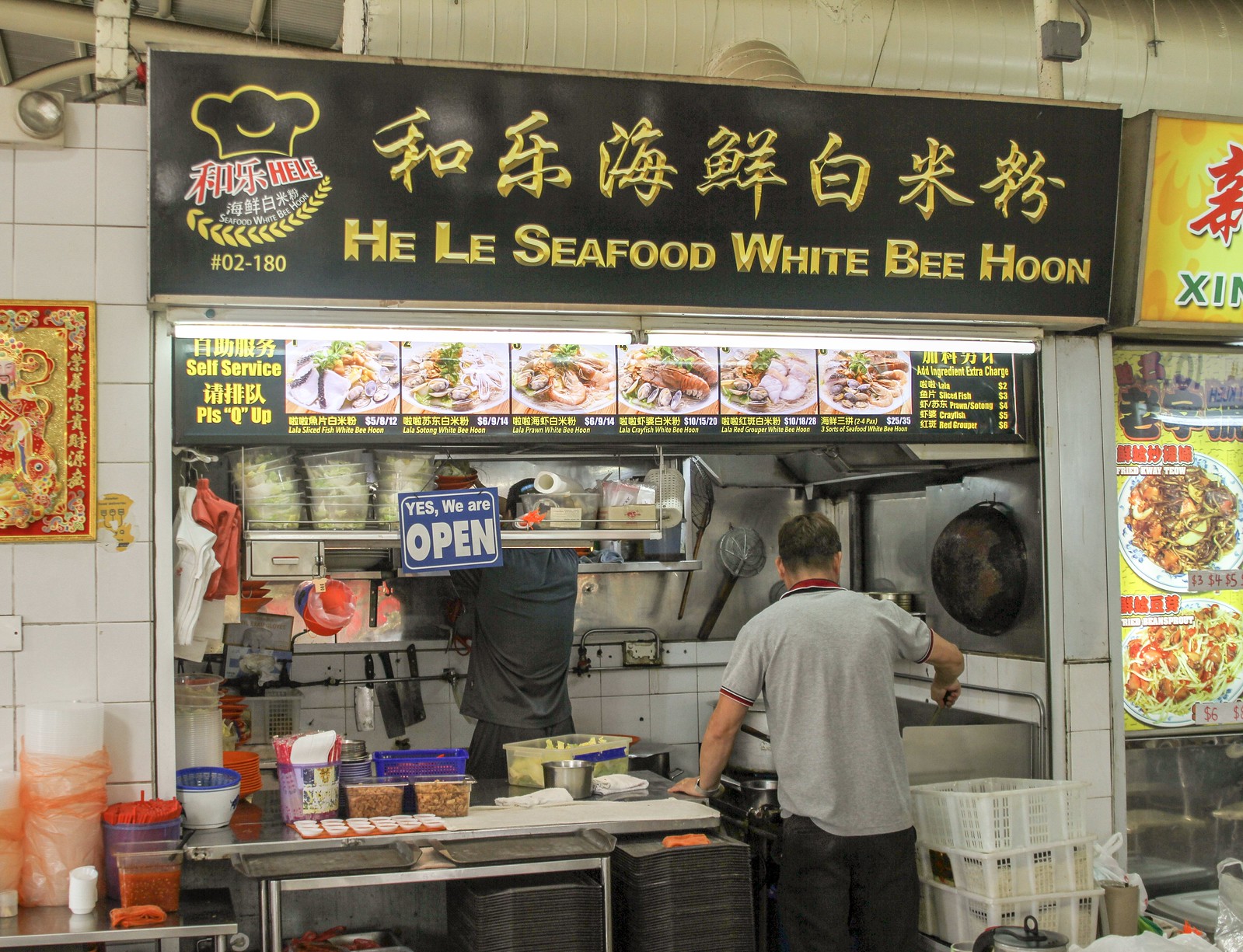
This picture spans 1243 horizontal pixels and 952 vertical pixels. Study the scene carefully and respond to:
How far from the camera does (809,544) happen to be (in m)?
3.91

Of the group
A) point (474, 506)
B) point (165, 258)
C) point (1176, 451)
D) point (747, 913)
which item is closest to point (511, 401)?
point (474, 506)

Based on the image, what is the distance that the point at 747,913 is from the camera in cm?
390

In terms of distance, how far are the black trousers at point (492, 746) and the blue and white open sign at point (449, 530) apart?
1.33 meters

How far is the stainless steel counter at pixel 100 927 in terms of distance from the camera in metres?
3.31

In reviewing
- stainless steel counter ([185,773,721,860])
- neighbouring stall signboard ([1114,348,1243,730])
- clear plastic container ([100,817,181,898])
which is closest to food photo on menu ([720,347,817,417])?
neighbouring stall signboard ([1114,348,1243,730])

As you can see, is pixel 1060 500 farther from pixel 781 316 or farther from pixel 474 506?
pixel 474 506

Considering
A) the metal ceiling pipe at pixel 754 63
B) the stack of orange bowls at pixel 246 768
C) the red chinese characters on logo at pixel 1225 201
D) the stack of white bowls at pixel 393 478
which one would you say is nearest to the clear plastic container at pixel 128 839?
the stack of orange bowls at pixel 246 768

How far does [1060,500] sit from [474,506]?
2514mm

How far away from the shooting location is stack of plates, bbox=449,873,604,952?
3633 millimetres

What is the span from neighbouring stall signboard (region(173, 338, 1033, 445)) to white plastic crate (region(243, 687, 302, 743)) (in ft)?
6.15

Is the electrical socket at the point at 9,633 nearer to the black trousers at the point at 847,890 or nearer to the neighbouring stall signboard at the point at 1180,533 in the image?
the black trousers at the point at 847,890

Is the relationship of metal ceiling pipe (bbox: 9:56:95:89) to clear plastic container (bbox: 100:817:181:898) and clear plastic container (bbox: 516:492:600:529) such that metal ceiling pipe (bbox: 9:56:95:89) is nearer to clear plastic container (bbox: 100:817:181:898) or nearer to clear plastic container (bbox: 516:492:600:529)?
clear plastic container (bbox: 516:492:600:529)

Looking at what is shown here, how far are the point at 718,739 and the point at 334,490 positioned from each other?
1.92m

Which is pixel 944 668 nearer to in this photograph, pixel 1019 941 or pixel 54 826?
pixel 1019 941
